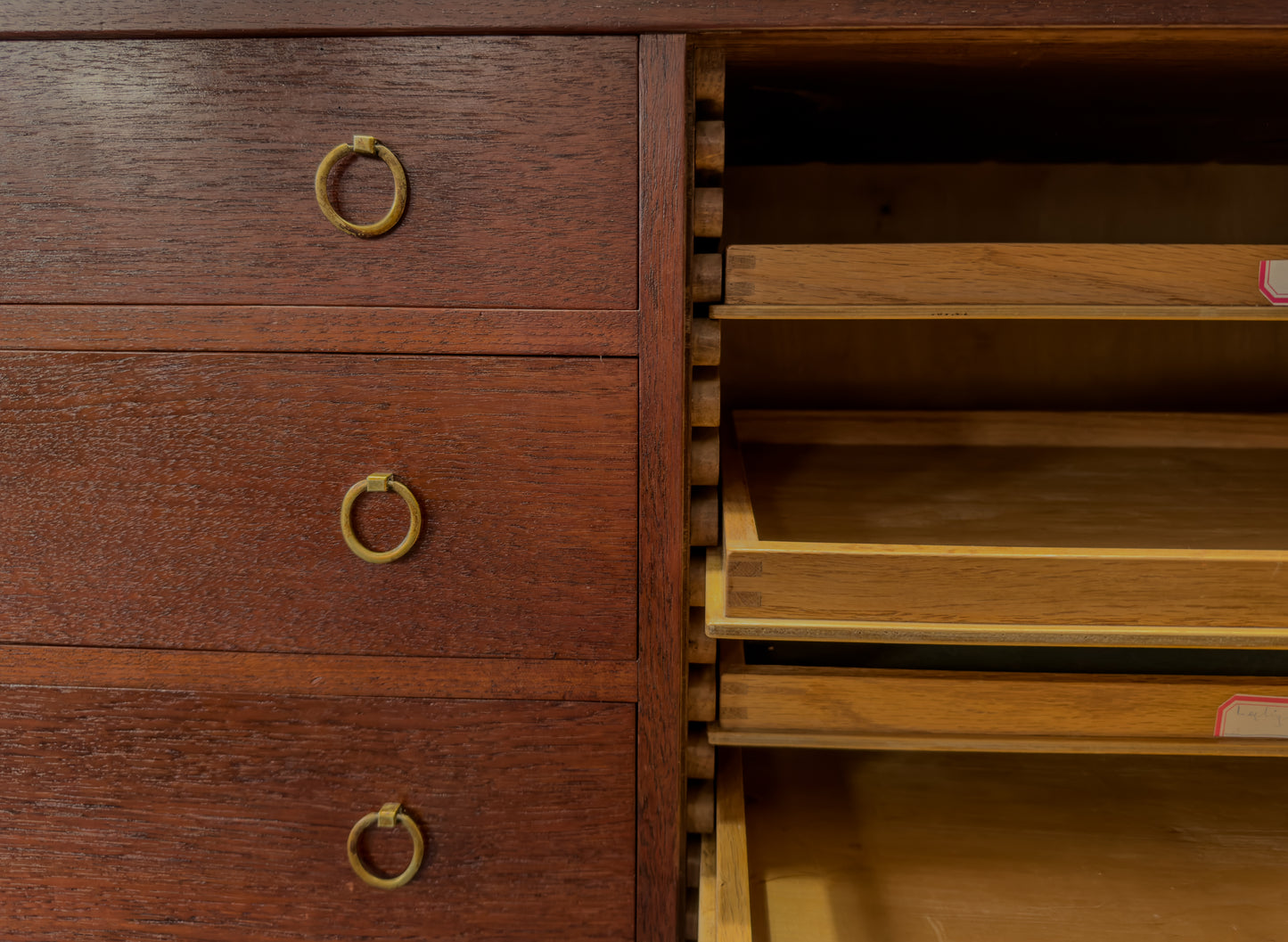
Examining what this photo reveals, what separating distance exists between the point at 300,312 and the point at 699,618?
1.05ft

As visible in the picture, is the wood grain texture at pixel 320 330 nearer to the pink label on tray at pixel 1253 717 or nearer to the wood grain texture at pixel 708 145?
the wood grain texture at pixel 708 145

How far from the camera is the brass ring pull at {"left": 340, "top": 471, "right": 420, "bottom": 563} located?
49 cm

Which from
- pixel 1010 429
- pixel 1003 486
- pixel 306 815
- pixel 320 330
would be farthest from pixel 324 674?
pixel 1010 429

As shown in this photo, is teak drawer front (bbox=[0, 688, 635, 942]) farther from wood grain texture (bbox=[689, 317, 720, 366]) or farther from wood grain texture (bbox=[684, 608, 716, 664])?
wood grain texture (bbox=[689, 317, 720, 366])

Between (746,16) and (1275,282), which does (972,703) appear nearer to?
(1275,282)

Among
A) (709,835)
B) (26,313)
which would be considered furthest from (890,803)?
(26,313)

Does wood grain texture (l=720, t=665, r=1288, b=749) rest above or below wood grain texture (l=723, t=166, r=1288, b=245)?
below

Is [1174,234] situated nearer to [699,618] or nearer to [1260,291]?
[1260,291]

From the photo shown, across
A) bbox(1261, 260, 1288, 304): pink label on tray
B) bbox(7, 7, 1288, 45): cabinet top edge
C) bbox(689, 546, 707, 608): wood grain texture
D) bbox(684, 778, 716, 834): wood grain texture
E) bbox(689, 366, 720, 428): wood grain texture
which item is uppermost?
bbox(7, 7, 1288, 45): cabinet top edge

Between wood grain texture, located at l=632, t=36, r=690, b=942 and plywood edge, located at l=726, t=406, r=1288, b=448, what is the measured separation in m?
0.32

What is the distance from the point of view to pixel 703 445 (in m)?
0.53

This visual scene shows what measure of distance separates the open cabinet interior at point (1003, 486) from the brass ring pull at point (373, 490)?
193mm

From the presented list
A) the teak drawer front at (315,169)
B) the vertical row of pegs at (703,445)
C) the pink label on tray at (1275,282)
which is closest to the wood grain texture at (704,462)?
the vertical row of pegs at (703,445)

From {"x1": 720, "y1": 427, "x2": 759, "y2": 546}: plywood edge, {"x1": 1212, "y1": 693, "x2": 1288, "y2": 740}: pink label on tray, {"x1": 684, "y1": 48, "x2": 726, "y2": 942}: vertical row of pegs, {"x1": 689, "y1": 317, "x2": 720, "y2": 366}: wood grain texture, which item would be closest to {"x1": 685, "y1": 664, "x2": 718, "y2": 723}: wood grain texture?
{"x1": 684, "y1": 48, "x2": 726, "y2": 942}: vertical row of pegs
